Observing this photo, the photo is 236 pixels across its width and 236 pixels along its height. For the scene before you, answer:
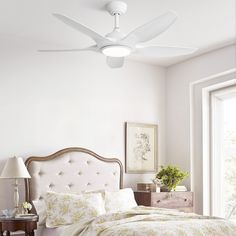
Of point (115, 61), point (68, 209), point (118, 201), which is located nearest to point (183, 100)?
point (118, 201)

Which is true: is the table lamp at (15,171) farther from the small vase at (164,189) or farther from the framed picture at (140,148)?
the small vase at (164,189)

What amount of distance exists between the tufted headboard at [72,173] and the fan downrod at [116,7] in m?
1.76

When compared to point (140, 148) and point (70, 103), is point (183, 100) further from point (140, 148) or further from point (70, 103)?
point (70, 103)

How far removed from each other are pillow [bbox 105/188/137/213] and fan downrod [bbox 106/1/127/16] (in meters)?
1.92

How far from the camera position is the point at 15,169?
439 centimetres

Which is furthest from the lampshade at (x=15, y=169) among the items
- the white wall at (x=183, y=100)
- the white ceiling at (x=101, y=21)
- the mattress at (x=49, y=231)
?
the white wall at (x=183, y=100)

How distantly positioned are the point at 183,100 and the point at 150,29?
2596mm

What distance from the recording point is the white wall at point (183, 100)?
5.42 m

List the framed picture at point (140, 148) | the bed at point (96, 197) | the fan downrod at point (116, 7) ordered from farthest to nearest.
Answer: the framed picture at point (140, 148), the fan downrod at point (116, 7), the bed at point (96, 197)

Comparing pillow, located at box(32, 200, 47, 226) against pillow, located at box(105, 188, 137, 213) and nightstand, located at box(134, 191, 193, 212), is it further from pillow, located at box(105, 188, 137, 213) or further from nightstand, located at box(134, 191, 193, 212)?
nightstand, located at box(134, 191, 193, 212)

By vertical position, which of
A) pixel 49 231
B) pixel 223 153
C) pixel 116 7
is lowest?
pixel 49 231

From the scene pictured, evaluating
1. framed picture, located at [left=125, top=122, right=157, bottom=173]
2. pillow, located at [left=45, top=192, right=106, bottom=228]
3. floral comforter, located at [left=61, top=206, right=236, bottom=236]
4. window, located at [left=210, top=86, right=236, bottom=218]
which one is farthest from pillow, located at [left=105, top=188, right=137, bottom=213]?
window, located at [left=210, top=86, right=236, bottom=218]

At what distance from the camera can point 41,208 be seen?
177 inches

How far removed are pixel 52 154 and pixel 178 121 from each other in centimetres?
182
